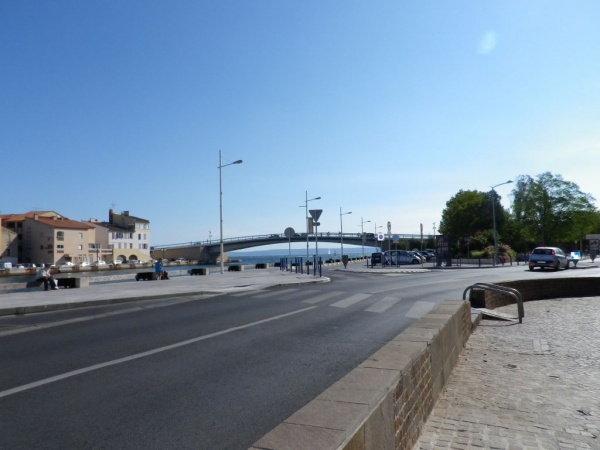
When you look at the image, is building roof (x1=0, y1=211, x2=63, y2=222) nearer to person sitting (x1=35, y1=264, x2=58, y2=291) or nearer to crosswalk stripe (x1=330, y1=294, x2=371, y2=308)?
person sitting (x1=35, y1=264, x2=58, y2=291)

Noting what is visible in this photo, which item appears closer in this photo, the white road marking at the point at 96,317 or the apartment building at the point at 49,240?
the white road marking at the point at 96,317

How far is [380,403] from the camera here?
3.33m

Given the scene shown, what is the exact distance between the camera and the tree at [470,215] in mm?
87688

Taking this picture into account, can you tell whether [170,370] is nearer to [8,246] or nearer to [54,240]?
[54,240]

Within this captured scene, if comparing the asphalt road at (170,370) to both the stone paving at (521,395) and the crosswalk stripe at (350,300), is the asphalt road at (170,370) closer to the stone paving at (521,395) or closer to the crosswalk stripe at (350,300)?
the crosswalk stripe at (350,300)

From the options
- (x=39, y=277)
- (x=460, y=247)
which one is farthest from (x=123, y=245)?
(x=39, y=277)

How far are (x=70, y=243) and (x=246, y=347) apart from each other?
93107 mm

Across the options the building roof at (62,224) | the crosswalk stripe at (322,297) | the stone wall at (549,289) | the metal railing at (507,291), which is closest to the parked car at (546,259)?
the stone wall at (549,289)

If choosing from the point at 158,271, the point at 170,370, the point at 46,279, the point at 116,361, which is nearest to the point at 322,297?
the point at 116,361

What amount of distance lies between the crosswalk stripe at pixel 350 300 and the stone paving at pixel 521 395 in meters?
4.71

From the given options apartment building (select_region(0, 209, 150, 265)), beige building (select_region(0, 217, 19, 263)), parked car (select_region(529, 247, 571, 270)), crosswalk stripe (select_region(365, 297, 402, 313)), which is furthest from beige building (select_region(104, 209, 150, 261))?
crosswalk stripe (select_region(365, 297, 402, 313))

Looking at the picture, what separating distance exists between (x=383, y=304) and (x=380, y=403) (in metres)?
11.9

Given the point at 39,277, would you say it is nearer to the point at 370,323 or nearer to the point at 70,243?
the point at 370,323

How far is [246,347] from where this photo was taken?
27.0 ft
